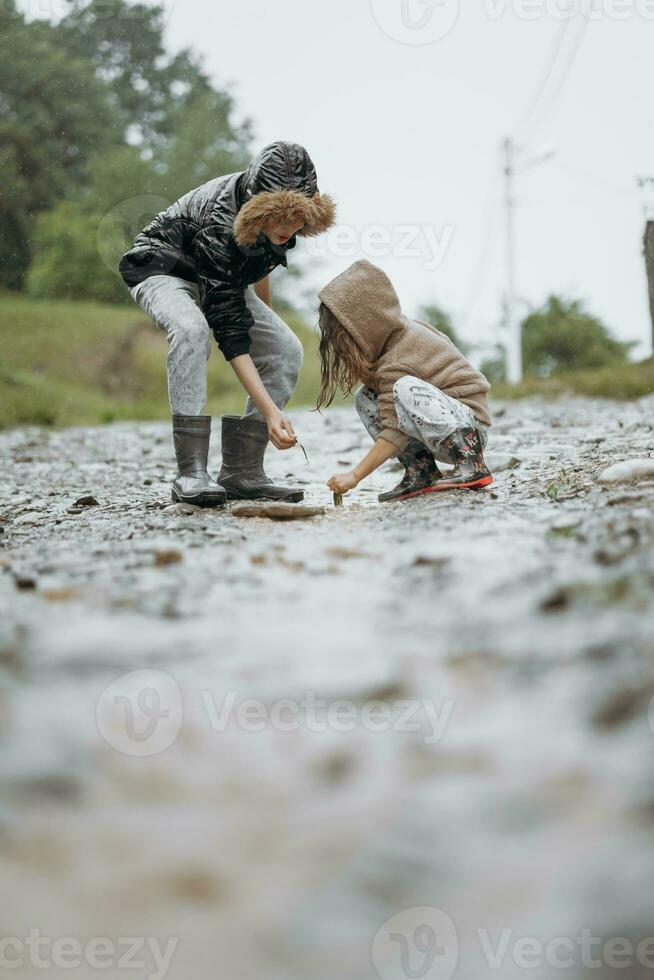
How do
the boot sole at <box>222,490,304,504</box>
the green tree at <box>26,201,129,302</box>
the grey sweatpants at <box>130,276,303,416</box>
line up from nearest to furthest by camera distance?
the grey sweatpants at <box>130,276,303,416</box>
the boot sole at <box>222,490,304,504</box>
the green tree at <box>26,201,129,302</box>

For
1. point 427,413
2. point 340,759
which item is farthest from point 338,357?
point 340,759

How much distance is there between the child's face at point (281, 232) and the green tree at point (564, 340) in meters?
23.8

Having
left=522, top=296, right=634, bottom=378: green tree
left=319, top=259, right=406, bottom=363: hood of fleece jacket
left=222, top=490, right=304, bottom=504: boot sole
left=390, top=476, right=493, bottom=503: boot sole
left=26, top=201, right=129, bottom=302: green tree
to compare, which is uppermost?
left=26, top=201, right=129, bottom=302: green tree

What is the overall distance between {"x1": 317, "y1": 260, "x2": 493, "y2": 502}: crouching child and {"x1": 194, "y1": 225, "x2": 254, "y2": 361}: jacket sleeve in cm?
35

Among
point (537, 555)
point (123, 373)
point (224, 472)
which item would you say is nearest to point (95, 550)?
point (537, 555)

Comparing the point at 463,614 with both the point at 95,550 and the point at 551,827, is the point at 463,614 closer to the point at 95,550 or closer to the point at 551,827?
the point at 551,827

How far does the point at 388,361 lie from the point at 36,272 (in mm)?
22631

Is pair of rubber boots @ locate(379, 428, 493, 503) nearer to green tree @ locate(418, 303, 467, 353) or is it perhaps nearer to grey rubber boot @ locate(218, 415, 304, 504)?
grey rubber boot @ locate(218, 415, 304, 504)

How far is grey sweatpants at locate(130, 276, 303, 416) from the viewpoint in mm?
3422

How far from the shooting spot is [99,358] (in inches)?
784

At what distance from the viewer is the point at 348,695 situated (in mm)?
1365

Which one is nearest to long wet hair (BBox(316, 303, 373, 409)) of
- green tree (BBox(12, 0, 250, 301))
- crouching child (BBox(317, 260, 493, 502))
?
crouching child (BBox(317, 260, 493, 502))

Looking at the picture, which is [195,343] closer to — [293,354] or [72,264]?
[293,354]

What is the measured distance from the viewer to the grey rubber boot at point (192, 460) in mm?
3447
